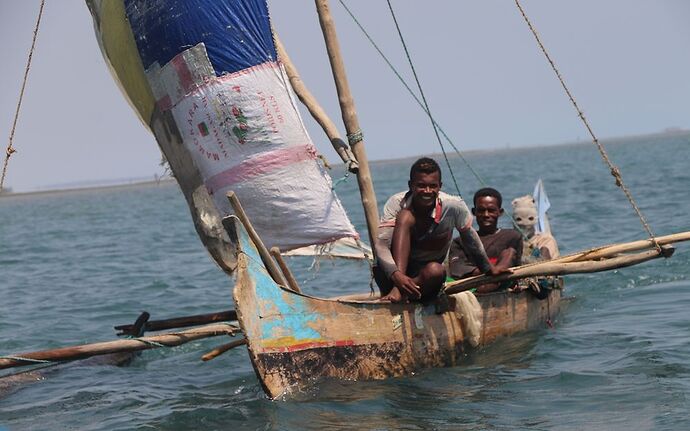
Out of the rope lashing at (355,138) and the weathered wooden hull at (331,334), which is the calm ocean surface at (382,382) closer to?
the weathered wooden hull at (331,334)

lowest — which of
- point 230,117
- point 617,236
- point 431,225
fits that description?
point 617,236

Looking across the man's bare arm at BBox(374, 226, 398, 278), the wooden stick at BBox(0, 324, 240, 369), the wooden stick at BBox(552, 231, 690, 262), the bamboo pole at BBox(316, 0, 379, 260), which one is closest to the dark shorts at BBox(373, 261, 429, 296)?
the man's bare arm at BBox(374, 226, 398, 278)

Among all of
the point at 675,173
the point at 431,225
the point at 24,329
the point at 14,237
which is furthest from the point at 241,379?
the point at 675,173

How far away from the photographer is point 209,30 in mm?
7992

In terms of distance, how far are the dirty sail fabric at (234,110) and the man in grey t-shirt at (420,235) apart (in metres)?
0.88

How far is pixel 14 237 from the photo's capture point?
3316 centimetres

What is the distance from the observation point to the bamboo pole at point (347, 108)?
836cm

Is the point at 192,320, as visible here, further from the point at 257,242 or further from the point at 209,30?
the point at 209,30

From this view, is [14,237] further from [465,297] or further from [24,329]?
[465,297]

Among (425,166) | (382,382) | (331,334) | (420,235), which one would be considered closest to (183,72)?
(425,166)

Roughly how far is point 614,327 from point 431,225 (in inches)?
123

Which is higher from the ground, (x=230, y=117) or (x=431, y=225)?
(x=230, y=117)

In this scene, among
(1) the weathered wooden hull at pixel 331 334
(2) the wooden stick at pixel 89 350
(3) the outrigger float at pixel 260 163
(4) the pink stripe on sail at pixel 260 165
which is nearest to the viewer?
(1) the weathered wooden hull at pixel 331 334

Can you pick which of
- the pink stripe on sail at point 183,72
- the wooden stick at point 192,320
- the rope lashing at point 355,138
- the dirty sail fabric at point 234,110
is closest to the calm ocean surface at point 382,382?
the wooden stick at point 192,320
